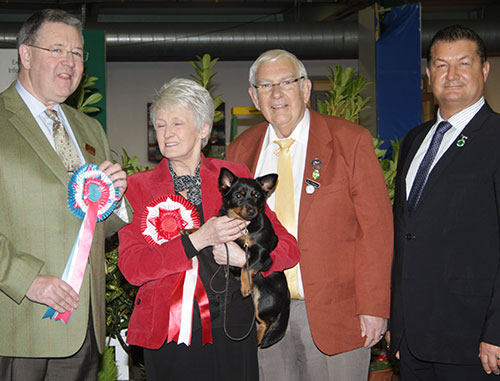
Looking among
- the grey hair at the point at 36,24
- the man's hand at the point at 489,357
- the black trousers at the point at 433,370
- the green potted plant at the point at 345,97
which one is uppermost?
the green potted plant at the point at 345,97

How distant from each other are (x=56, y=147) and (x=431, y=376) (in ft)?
5.72

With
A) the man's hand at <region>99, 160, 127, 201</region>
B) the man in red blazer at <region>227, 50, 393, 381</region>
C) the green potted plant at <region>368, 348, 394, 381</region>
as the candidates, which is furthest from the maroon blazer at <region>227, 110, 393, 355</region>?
the green potted plant at <region>368, 348, 394, 381</region>

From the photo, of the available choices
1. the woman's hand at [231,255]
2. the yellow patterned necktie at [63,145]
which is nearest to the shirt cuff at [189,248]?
the woman's hand at [231,255]

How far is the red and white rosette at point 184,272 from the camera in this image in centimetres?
187

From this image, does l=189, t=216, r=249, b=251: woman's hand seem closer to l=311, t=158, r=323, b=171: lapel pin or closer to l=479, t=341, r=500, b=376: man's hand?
l=311, t=158, r=323, b=171: lapel pin

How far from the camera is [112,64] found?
1023 cm

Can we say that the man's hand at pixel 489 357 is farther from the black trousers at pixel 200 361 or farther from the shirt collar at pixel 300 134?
the shirt collar at pixel 300 134

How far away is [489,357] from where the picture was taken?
75.4 inches

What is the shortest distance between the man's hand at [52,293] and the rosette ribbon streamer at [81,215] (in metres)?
0.04

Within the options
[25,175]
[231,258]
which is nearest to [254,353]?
[231,258]

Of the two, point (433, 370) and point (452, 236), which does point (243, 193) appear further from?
point (433, 370)

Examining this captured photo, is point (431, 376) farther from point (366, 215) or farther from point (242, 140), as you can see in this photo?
point (242, 140)

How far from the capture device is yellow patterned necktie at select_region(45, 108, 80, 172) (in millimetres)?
1926

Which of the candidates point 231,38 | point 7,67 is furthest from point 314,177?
point 231,38
